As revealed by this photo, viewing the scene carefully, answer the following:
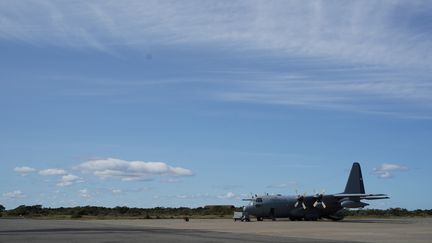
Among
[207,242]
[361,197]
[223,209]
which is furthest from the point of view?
[223,209]

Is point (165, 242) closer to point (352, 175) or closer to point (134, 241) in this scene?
point (134, 241)

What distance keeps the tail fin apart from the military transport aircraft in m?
4.45

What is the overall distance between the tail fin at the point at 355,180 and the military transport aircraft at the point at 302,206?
4446 millimetres

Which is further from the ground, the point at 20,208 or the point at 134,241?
the point at 20,208

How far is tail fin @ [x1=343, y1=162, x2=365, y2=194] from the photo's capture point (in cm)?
7775

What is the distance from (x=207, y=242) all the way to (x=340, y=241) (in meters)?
6.49

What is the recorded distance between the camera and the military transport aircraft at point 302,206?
233 feet

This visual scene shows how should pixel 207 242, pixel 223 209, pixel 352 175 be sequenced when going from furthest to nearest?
pixel 223 209 → pixel 352 175 → pixel 207 242

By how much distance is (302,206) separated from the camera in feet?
242

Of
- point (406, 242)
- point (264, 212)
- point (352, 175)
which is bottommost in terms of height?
point (406, 242)

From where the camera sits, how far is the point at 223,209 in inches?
5438

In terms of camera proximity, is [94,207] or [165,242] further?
[94,207]

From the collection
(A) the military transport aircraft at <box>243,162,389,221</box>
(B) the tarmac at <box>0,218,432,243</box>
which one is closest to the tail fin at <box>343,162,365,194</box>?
(A) the military transport aircraft at <box>243,162,389,221</box>

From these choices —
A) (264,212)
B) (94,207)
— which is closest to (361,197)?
(264,212)
